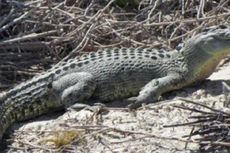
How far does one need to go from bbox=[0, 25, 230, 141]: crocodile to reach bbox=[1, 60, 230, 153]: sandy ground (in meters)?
0.12

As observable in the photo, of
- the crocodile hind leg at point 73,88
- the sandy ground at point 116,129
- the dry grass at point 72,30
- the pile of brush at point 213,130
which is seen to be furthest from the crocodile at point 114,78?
the pile of brush at point 213,130

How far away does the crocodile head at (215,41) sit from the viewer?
25.5 feet

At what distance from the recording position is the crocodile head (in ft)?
25.5

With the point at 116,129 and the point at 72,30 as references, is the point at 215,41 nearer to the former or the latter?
the point at 116,129

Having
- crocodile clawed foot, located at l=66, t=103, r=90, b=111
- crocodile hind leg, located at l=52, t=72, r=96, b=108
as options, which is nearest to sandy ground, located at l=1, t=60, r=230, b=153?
crocodile clawed foot, located at l=66, t=103, r=90, b=111

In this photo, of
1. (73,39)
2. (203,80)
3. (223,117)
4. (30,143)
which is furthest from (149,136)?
(73,39)

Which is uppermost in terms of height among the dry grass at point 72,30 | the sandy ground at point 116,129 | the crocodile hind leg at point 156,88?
the dry grass at point 72,30

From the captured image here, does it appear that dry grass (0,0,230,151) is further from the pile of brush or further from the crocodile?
the pile of brush

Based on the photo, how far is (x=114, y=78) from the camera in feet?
26.0

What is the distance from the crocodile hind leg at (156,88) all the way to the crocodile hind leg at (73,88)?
1.51 feet

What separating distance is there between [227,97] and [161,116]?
73cm

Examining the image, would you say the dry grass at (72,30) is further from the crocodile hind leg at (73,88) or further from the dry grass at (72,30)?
the crocodile hind leg at (73,88)

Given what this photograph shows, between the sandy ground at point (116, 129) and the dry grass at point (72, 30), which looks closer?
the sandy ground at point (116, 129)

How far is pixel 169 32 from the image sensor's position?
9.37 metres
